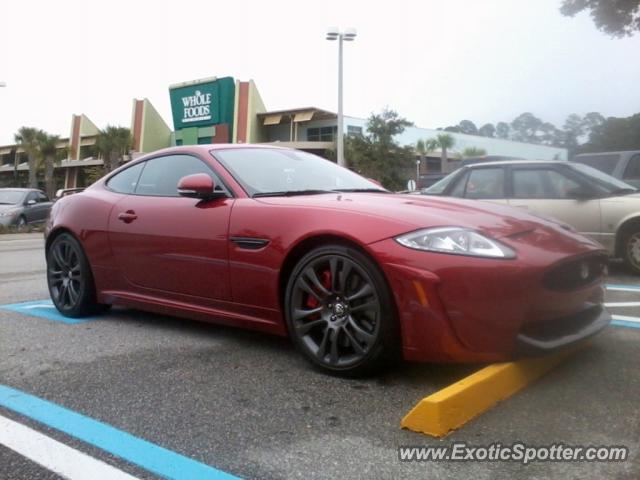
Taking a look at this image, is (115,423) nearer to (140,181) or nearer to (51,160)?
(140,181)

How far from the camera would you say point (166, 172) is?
442 centimetres

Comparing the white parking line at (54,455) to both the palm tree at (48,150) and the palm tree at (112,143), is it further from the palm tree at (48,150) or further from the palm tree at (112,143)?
the palm tree at (48,150)

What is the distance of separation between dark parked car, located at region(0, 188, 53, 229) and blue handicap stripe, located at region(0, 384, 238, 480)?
17477mm

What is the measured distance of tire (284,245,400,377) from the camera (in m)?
3.03

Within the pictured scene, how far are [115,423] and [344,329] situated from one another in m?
1.17

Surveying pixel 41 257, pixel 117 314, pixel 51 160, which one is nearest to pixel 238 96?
pixel 51 160

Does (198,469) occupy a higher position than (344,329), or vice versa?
(344,329)

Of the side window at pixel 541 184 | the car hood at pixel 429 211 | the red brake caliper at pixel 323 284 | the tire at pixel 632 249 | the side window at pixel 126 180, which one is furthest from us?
the side window at pixel 541 184

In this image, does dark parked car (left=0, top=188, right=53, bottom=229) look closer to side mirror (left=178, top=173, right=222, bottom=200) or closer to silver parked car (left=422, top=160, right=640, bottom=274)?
silver parked car (left=422, top=160, right=640, bottom=274)

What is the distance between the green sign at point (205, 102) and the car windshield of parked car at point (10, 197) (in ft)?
77.3

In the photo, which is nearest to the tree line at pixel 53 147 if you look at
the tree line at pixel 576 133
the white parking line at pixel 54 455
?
the tree line at pixel 576 133

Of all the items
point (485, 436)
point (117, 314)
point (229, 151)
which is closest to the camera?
point (485, 436)

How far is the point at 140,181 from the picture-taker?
4.60 meters

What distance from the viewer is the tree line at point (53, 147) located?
48406mm
